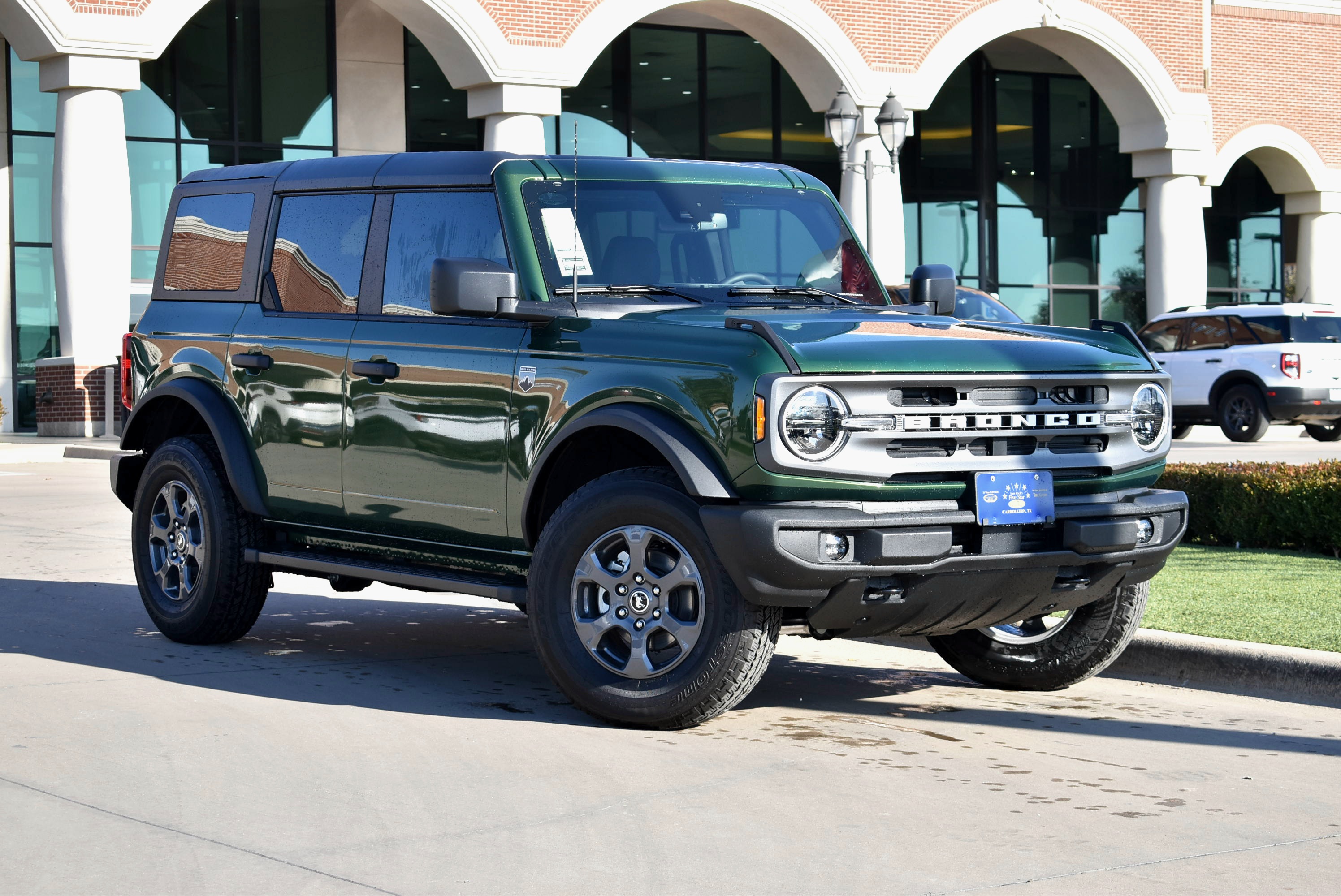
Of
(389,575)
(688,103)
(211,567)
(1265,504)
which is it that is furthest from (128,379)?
(688,103)

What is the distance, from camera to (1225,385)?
1017 inches

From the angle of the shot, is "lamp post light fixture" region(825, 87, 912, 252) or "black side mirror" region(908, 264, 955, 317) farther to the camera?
"lamp post light fixture" region(825, 87, 912, 252)

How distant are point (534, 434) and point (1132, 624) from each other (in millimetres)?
2509

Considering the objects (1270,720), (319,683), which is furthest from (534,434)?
(1270,720)

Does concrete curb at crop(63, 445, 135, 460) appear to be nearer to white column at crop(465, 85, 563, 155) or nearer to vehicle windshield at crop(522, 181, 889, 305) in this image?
white column at crop(465, 85, 563, 155)

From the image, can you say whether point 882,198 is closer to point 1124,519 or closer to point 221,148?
point 221,148

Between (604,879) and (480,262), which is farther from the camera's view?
(480,262)

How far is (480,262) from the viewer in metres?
7.00

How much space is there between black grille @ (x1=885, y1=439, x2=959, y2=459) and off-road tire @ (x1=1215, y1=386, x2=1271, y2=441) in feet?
66.3

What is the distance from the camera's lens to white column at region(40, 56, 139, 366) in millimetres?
27859

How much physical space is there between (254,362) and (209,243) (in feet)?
3.12

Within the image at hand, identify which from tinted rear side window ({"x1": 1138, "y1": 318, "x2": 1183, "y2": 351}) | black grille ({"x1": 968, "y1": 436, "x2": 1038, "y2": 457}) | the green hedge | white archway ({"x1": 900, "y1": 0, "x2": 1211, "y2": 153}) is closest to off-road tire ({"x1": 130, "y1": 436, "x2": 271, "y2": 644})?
black grille ({"x1": 968, "y1": 436, "x2": 1038, "y2": 457})

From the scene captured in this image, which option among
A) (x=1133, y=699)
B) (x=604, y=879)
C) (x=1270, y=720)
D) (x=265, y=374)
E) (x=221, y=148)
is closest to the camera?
(x=604, y=879)

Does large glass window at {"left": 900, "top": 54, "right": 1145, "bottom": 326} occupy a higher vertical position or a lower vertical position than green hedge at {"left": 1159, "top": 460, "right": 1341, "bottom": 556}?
higher
